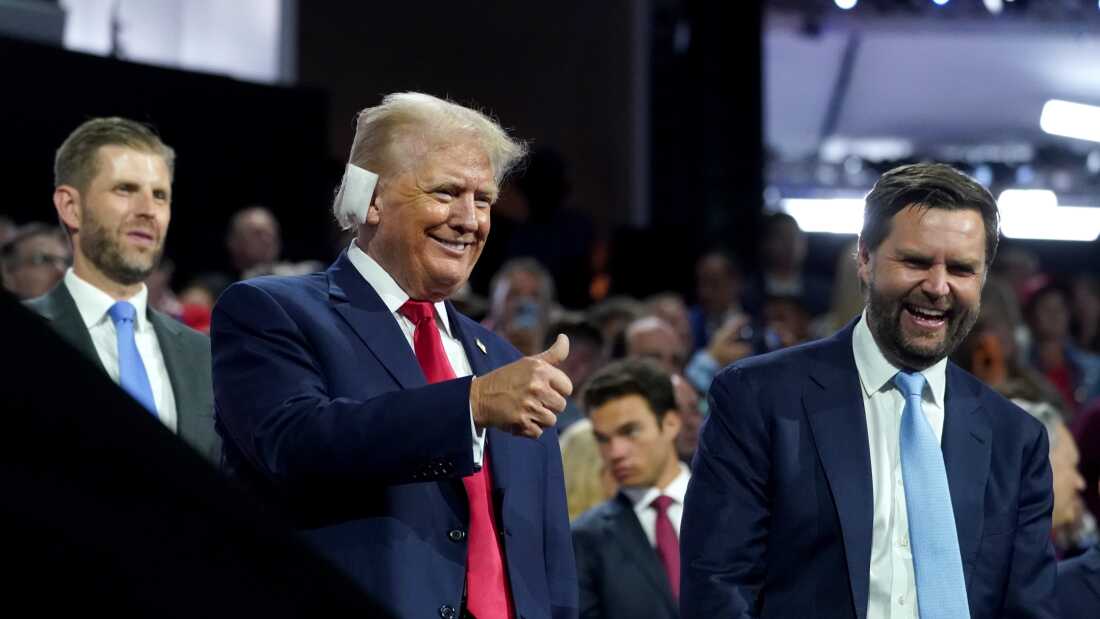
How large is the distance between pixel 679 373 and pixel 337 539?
405cm

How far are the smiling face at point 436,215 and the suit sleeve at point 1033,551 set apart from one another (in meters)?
1.10

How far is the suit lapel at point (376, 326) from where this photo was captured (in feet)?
8.57

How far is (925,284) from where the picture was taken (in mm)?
2895

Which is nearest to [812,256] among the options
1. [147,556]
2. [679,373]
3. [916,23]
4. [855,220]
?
[855,220]

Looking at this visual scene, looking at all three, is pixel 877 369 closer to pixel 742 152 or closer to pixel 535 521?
pixel 535 521

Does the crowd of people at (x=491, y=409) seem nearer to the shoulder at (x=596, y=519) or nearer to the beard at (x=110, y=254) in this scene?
the beard at (x=110, y=254)

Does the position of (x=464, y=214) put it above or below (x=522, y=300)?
above

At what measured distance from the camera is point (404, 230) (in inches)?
105

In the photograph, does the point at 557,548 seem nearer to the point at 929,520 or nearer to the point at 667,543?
the point at 929,520

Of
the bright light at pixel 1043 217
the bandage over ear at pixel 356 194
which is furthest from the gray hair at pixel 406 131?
Answer: the bright light at pixel 1043 217

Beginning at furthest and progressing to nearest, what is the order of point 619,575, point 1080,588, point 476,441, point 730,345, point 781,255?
point 781,255 < point 730,345 < point 619,575 < point 1080,588 < point 476,441

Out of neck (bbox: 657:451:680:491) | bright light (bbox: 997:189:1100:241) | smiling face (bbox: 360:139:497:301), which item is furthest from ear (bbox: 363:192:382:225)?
bright light (bbox: 997:189:1100:241)

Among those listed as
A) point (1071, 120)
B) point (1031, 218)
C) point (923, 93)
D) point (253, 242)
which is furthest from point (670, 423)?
point (1071, 120)

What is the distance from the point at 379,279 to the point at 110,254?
3.45ft
